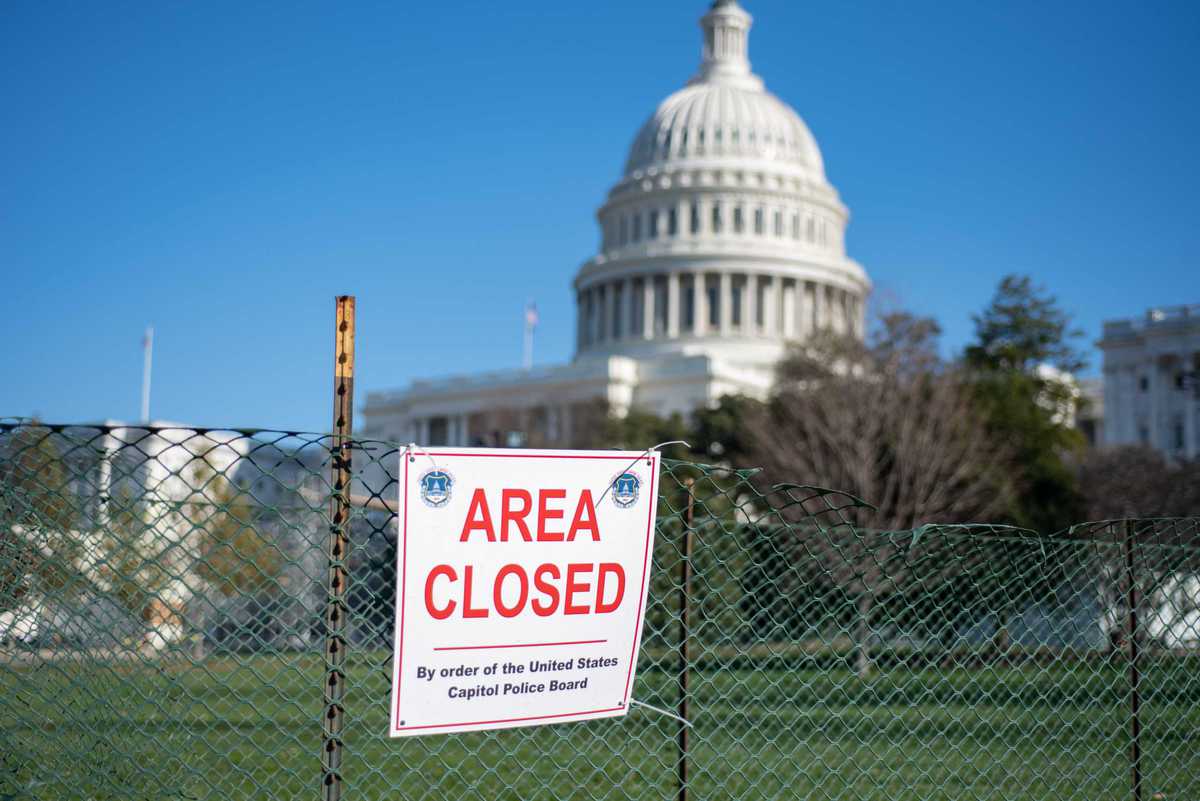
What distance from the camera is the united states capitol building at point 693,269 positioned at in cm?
7919

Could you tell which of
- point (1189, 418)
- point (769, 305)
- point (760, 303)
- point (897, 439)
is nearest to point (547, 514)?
point (897, 439)

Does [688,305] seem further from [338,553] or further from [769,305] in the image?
[338,553]

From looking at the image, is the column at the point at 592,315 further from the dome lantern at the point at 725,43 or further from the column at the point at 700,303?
the dome lantern at the point at 725,43

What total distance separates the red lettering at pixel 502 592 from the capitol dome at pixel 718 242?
2927 inches

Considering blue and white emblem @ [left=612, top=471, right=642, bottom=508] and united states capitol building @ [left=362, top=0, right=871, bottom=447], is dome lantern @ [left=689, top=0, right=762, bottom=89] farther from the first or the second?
blue and white emblem @ [left=612, top=471, right=642, bottom=508]

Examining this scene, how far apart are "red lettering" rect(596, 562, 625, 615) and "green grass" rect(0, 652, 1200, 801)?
0.71 meters

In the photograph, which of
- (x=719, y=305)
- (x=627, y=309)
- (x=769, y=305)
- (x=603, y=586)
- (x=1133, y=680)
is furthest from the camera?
(x=627, y=309)

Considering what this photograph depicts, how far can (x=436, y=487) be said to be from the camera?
3887mm

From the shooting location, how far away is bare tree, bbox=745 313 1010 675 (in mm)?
28891

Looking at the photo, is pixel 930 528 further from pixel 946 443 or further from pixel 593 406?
pixel 593 406

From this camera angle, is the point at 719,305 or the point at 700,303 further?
the point at 719,305

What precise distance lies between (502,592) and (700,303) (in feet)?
266

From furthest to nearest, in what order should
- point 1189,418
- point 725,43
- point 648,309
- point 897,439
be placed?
1. point 725,43
2. point 648,309
3. point 1189,418
4. point 897,439

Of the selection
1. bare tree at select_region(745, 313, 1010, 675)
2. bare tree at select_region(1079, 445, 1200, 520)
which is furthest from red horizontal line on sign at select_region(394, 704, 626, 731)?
bare tree at select_region(1079, 445, 1200, 520)
